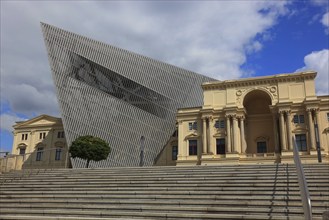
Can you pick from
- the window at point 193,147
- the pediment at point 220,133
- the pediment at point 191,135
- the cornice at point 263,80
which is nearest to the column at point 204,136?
the pediment at point 220,133

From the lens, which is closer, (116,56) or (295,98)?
(295,98)

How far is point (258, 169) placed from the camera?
1855 cm

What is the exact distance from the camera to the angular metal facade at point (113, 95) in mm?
46094

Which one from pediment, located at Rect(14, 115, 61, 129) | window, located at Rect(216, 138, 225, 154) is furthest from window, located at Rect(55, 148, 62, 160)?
window, located at Rect(216, 138, 225, 154)

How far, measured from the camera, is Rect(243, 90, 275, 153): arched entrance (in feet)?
143

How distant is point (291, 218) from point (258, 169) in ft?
23.2

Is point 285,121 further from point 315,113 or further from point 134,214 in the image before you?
point 134,214

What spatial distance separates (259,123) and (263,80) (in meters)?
5.89

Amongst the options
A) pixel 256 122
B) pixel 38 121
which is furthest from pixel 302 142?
pixel 38 121

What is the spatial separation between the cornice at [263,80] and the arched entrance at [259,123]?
133 cm

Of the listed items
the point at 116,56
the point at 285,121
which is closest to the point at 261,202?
the point at 285,121

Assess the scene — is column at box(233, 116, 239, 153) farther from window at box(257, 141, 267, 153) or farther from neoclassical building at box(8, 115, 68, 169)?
neoclassical building at box(8, 115, 68, 169)

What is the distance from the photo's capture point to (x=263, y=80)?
42.7m

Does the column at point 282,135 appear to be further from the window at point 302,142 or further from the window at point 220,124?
the window at point 220,124
